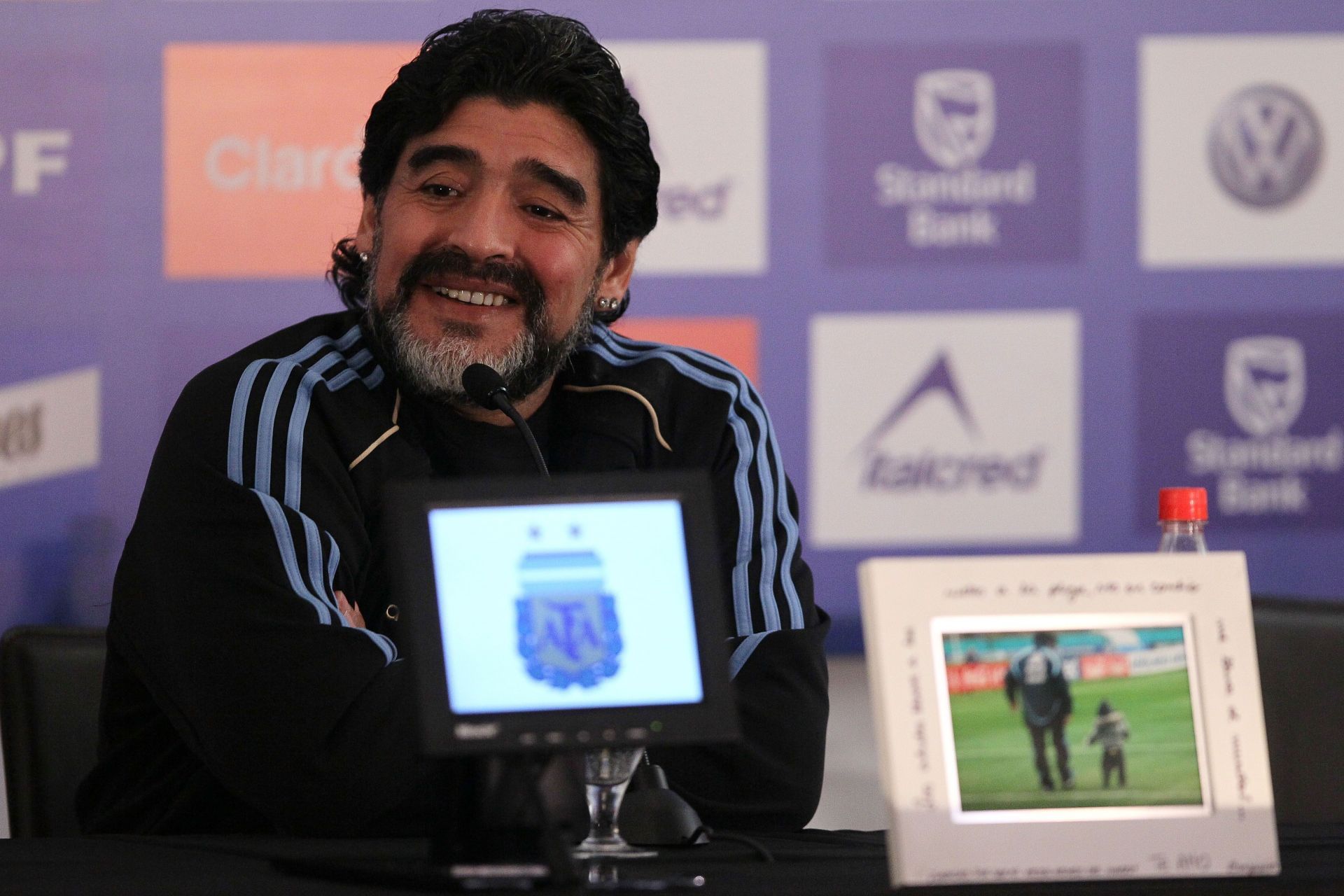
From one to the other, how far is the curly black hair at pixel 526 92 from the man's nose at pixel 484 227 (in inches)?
4.4

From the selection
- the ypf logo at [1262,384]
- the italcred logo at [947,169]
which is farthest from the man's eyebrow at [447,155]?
the ypf logo at [1262,384]

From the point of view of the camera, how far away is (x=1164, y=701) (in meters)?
0.89

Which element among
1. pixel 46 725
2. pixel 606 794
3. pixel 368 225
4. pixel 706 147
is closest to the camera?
pixel 606 794

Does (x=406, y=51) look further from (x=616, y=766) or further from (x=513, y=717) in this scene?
(x=513, y=717)

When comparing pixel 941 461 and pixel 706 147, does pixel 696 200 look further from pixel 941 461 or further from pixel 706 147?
pixel 941 461

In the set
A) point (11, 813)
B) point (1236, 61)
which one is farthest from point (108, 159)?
point (1236, 61)

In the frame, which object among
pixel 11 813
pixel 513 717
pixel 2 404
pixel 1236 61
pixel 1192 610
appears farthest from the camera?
pixel 1236 61

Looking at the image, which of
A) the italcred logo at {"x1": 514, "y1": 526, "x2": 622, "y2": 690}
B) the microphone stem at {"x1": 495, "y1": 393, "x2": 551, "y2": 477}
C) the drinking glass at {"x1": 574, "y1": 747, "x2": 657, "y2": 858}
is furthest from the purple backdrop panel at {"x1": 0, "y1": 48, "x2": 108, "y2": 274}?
the italcred logo at {"x1": 514, "y1": 526, "x2": 622, "y2": 690}

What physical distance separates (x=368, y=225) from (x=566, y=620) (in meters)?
1.13

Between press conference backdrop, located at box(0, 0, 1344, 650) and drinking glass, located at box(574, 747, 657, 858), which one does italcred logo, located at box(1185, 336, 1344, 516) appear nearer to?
press conference backdrop, located at box(0, 0, 1344, 650)

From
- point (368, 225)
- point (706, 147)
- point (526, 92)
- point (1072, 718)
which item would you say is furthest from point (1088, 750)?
point (706, 147)

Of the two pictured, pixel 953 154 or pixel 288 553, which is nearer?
pixel 288 553

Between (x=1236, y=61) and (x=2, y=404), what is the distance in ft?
6.08

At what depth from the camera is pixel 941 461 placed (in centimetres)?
219
